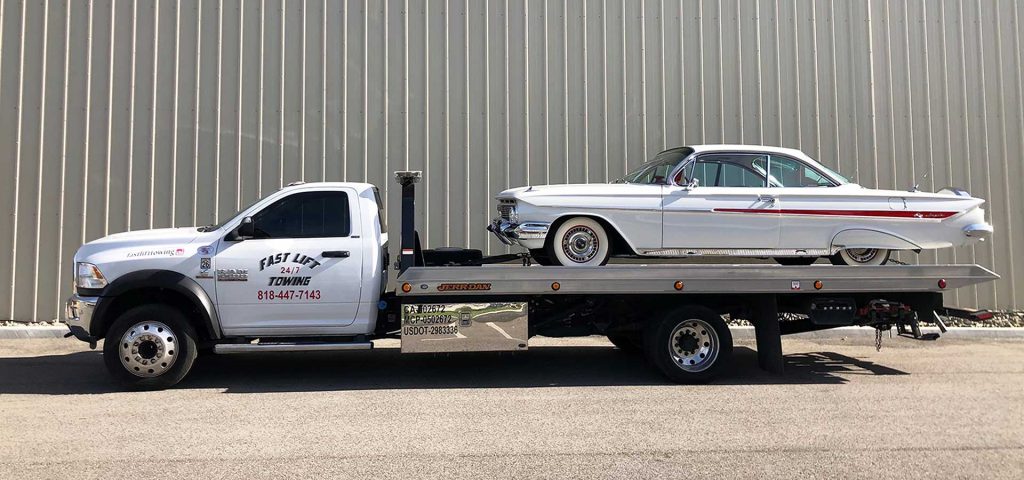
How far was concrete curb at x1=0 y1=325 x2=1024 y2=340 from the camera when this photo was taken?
9672 millimetres

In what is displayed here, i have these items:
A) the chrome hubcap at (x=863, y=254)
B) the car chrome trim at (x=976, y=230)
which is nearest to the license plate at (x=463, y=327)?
the chrome hubcap at (x=863, y=254)

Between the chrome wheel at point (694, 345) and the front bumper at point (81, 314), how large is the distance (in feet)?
18.3

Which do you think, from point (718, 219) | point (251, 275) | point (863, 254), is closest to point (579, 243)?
point (718, 219)

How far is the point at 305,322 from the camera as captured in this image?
6.46 metres

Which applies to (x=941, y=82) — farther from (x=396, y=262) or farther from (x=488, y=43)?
(x=396, y=262)

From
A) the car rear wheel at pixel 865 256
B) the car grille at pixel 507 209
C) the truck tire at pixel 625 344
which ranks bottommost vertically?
the truck tire at pixel 625 344

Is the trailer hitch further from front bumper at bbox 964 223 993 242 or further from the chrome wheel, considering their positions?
the chrome wheel

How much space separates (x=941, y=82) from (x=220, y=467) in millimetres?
12384

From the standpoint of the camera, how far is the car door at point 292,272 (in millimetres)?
6332

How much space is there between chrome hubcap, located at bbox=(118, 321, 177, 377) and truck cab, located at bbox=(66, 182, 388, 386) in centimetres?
1

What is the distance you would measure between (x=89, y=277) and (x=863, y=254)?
306 inches

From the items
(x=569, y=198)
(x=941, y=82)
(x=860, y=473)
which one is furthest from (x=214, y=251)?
(x=941, y=82)

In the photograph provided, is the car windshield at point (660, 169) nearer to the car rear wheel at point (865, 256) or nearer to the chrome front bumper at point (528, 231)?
the chrome front bumper at point (528, 231)

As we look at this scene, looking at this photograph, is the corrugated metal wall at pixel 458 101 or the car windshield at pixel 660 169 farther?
the corrugated metal wall at pixel 458 101
